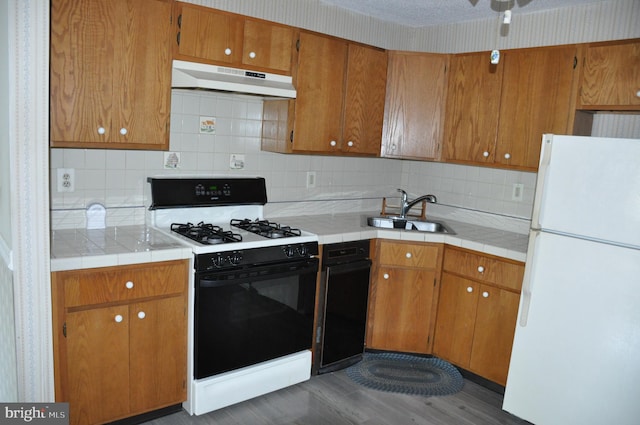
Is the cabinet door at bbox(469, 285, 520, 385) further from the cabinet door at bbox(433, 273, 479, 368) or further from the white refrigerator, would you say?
the white refrigerator

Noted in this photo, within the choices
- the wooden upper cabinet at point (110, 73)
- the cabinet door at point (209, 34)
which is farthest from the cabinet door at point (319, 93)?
the wooden upper cabinet at point (110, 73)

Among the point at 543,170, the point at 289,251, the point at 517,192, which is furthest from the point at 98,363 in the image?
the point at 517,192

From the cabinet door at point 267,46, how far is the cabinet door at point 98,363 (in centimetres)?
155

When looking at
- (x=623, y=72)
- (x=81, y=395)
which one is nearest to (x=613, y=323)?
(x=623, y=72)

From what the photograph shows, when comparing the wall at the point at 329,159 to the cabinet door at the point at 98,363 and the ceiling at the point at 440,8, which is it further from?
the cabinet door at the point at 98,363

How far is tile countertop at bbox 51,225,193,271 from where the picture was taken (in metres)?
2.25

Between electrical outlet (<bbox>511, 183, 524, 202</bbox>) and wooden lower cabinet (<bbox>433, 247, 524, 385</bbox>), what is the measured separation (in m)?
0.66

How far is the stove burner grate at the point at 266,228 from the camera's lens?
2.95 metres

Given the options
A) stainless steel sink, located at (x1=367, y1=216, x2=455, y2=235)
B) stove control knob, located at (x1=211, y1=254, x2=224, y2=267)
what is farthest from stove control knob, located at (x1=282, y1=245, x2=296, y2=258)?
stainless steel sink, located at (x1=367, y1=216, x2=455, y2=235)

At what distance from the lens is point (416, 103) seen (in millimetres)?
3658

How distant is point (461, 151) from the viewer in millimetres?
3566

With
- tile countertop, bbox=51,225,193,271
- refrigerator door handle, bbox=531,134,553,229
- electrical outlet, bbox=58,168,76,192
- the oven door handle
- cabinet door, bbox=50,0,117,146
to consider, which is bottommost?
the oven door handle

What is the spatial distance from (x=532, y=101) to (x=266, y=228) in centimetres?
183

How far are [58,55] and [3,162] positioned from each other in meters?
0.55
